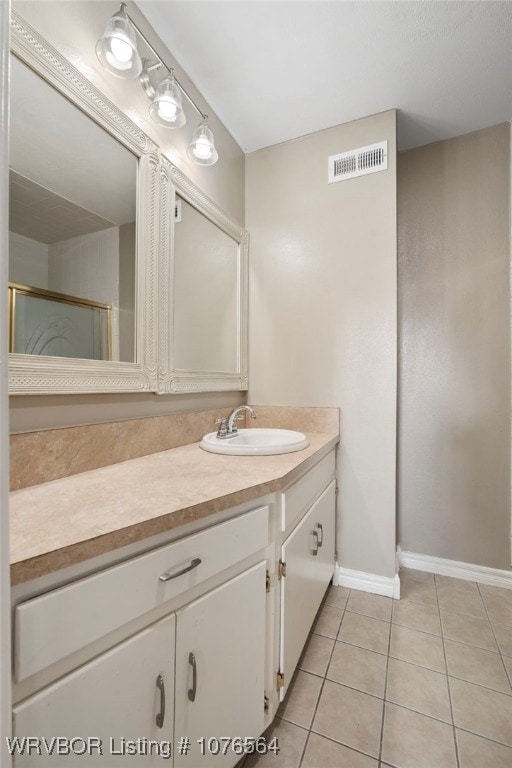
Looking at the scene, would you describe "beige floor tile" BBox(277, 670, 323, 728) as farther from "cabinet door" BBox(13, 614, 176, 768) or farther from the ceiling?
the ceiling

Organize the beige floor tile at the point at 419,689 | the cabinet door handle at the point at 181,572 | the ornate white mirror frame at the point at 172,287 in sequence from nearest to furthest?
the cabinet door handle at the point at 181,572, the beige floor tile at the point at 419,689, the ornate white mirror frame at the point at 172,287

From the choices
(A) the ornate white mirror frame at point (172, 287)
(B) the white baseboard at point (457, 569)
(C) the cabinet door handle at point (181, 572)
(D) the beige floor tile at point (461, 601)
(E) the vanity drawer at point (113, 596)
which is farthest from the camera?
(B) the white baseboard at point (457, 569)

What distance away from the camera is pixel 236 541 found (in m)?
0.86

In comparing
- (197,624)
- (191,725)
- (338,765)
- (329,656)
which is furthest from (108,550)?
(329,656)

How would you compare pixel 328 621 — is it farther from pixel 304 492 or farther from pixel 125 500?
pixel 125 500

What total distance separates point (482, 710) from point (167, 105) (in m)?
2.42

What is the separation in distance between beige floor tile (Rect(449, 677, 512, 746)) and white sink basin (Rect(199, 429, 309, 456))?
996mm

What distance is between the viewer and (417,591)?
1.81m

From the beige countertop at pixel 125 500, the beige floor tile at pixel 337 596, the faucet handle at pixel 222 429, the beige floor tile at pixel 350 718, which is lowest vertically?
the beige floor tile at pixel 337 596

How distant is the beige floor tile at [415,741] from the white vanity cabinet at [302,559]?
13.0 inches

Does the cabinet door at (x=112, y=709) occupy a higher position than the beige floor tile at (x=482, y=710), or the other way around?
the cabinet door at (x=112, y=709)

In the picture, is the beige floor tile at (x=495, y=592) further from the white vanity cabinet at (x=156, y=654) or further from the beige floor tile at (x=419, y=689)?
the white vanity cabinet at (x=156, y=654)

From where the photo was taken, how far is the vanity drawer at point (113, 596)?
519mm

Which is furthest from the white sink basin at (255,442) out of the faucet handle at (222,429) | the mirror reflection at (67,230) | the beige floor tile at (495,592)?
the beige floor tile at (495,592)
